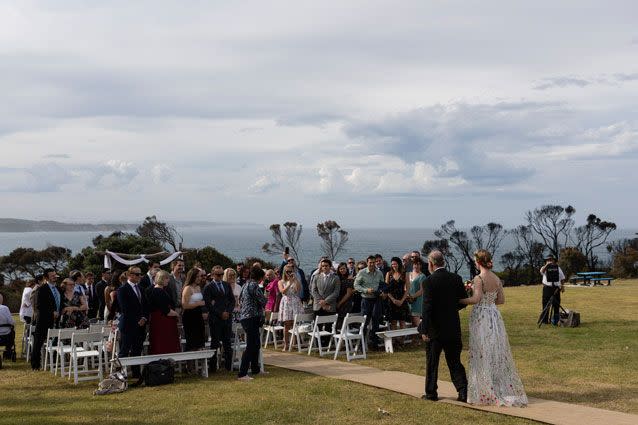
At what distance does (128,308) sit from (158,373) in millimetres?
1089

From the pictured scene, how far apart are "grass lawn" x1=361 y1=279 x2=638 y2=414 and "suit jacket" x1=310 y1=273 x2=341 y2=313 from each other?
1356mm

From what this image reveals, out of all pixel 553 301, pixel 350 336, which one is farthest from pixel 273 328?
pixel 553 301

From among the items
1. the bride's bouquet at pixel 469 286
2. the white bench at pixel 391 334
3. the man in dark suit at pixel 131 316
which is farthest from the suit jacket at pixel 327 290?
the man in dark suit at pixel 131 316

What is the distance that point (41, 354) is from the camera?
464 inches

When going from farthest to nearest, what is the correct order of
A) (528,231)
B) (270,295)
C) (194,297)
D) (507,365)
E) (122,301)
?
(528,231) → (270,295) → (194,297) → (122,301) → (507,365)

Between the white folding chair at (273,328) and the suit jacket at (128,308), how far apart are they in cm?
385

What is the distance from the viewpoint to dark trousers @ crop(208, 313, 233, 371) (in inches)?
421

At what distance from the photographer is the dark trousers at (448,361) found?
8.20m

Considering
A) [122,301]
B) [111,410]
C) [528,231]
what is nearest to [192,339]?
[122,301]

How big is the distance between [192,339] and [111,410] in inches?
108

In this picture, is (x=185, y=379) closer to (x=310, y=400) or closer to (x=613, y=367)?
(x=310, y=400)

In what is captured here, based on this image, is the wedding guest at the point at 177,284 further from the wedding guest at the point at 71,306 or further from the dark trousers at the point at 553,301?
the dark trousers at the point at 553,301

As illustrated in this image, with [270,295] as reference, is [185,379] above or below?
below

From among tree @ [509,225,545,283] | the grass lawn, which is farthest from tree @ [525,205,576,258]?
the grass lawn
